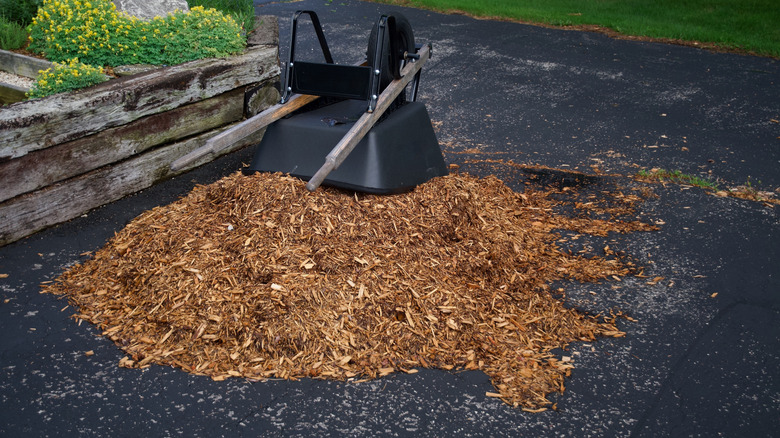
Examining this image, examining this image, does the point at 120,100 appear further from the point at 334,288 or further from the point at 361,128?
the point at 334,288

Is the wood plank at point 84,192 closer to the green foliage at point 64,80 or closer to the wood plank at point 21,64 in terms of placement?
the green foliage at point 64,80

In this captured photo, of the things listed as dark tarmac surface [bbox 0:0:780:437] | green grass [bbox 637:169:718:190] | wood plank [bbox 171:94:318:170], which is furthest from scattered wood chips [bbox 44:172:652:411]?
green grass [bbox 637:169:718:190]

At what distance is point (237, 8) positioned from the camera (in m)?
7.24

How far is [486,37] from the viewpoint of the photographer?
9539 mm

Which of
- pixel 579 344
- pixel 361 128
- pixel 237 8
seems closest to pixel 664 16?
pixel 237 8

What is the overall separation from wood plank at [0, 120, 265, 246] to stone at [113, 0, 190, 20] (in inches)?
65.5

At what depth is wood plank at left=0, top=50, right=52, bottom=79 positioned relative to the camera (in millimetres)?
5336

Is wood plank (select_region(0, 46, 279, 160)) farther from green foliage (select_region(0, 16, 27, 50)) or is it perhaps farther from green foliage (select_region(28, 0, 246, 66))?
green foliage (select_region(0, 16, 27, 50))

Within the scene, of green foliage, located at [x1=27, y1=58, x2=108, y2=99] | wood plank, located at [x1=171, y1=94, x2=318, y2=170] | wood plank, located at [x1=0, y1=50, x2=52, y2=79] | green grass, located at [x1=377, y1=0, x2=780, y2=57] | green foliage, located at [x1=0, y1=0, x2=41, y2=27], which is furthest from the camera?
green grass, located at [x1=377, y1=0, x2=780, y2=57]

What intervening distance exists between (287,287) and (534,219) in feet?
6.76

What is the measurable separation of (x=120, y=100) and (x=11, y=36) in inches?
81.9

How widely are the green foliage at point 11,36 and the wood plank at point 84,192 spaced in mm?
2012

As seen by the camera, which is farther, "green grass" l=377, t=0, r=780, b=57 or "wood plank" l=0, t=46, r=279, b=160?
"green grass" l=377, t=0, r=780, b=57

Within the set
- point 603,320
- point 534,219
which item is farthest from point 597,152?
point 603,320
